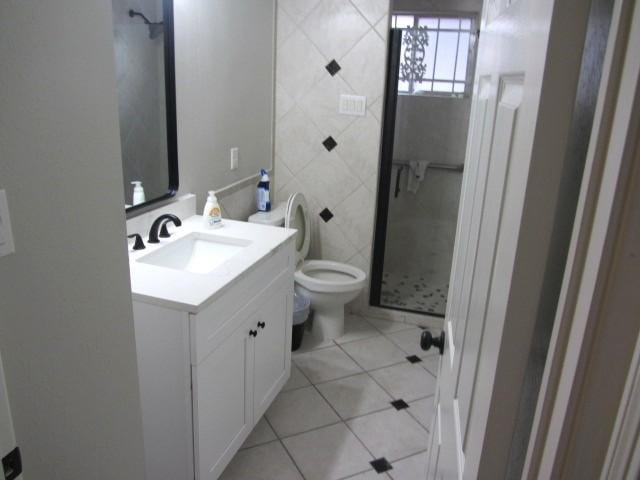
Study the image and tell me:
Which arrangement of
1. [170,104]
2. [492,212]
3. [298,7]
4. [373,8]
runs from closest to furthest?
[492,212] → [170,104] → [373,8] → [298,7]

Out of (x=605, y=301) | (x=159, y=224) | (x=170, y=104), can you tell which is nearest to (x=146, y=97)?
(x=170, y=104)

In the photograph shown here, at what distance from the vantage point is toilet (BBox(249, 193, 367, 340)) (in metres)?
2.88

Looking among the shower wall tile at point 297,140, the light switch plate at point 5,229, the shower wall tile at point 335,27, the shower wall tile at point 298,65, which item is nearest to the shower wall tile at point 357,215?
the shower wall tile at point 297,140

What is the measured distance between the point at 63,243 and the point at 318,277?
2281 mm

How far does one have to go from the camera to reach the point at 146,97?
200cm

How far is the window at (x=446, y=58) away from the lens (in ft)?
11.0

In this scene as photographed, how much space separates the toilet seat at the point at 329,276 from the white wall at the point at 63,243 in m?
1.75

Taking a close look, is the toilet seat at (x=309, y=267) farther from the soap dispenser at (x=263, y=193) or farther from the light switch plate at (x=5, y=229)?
the light switch plate at (x=5, y=229)

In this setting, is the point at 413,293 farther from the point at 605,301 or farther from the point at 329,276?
the point at 605,301

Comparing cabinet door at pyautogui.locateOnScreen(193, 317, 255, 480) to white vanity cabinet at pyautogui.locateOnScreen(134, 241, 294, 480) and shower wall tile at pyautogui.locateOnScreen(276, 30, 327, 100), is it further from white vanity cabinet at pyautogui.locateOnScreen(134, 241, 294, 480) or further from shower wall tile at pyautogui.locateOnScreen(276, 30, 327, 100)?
shower wall tile at pyautogui.locateOnScreen(276, 30, 327, 100)

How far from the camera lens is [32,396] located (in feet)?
3.04

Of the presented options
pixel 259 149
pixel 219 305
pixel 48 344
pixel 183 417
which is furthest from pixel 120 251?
pixel 259 149

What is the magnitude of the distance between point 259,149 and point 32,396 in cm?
230

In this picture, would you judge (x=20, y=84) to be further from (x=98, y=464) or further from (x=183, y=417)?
(x=183, y=417)
